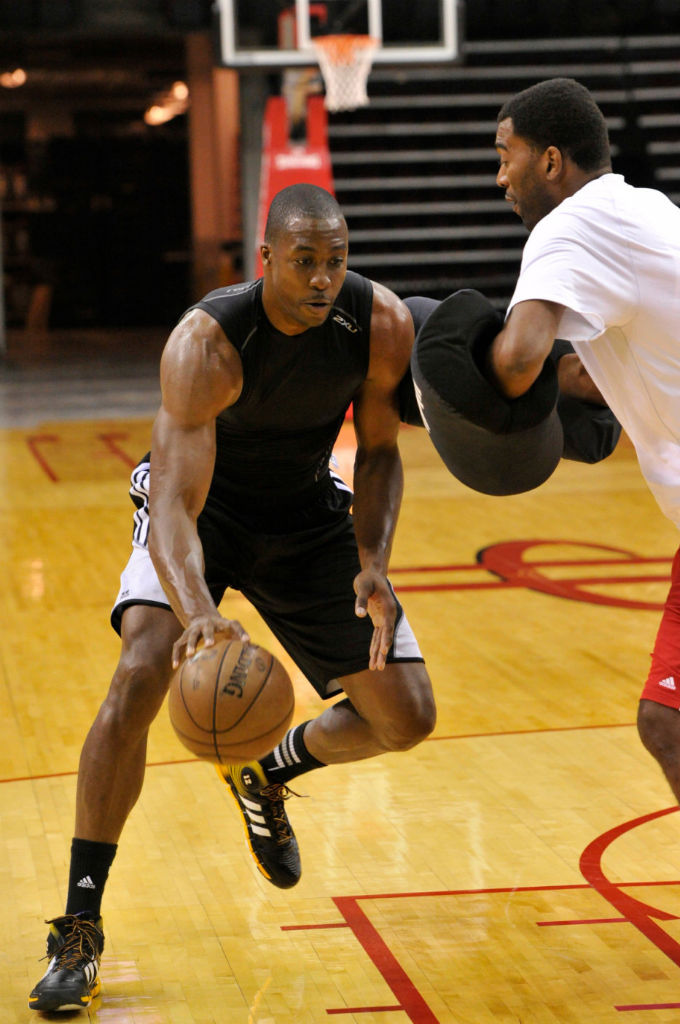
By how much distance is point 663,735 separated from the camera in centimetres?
293

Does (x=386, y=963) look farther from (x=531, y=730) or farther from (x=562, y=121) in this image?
(x=562, y=121)

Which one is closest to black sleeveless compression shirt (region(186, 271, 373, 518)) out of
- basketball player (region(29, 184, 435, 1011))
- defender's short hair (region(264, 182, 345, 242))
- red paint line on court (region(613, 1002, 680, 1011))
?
basketball player (region(29, 184, 435, 1011))

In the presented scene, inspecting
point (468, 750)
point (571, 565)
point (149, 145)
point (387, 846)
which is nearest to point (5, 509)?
point (571, 565)

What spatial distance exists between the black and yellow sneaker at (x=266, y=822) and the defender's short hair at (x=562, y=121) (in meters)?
1.58

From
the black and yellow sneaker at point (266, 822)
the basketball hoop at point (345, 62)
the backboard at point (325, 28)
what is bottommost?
the black and yellow sneaker at point (266, 822)

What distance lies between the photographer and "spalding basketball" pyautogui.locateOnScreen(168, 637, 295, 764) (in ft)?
8.80

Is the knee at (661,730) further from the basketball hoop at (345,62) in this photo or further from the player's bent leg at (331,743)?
the basketball hoop at (345,62)

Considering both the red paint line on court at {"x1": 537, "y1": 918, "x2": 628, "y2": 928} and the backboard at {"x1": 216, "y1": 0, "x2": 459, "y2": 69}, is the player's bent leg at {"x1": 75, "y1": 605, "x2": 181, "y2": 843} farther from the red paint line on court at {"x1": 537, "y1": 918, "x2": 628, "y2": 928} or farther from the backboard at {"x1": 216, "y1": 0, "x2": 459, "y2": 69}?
the backboard at {"x1": 216, "y1": 0, "x2": 459, "y2": 69}

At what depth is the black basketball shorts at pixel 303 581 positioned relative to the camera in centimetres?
339

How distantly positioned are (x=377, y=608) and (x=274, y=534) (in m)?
0.38

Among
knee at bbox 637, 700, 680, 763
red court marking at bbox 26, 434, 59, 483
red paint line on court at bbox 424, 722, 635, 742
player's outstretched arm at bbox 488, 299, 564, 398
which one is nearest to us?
player's outstretched arm at bbox 488, 299, 564, 398

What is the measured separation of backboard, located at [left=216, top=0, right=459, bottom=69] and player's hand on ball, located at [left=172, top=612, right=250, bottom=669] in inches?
364

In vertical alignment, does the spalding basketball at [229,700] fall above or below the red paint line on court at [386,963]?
above

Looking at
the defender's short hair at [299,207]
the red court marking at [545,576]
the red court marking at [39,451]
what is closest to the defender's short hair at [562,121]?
the defender's short hair at [299,207]
